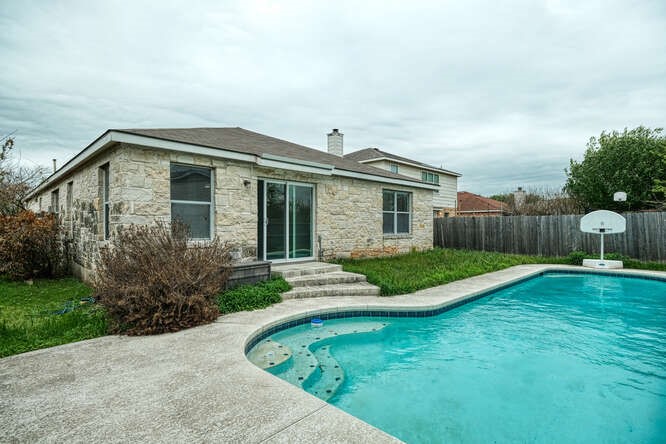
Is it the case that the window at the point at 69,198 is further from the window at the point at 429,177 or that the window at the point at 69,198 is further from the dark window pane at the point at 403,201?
the window at the point at 429,177

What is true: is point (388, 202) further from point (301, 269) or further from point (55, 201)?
point (55, 201)

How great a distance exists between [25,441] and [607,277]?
13784 millimetres

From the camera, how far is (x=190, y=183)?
22.6 ft

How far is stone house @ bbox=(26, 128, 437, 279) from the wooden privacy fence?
5.79 metres

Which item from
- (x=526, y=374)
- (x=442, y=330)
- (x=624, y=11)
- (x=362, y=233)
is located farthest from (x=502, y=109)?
(x=526, y=374)

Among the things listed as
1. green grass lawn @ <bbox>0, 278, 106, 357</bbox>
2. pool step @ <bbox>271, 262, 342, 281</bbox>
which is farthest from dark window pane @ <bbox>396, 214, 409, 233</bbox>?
green grass lawn @ <bbox>0, 278, 106, 357</bbox>

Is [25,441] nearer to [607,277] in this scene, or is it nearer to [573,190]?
[607,277]

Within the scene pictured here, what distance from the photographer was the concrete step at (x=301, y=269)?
743 centimetres

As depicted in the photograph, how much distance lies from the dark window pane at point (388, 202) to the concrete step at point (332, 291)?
487cm

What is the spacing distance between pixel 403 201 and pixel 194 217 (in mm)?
7968

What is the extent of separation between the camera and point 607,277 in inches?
418

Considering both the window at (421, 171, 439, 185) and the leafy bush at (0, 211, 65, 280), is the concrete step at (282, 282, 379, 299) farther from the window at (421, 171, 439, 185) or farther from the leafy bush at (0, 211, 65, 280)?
the window at (421, 171, 439, 185)

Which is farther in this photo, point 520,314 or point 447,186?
point 447,186

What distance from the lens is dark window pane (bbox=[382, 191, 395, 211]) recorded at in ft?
38.7
